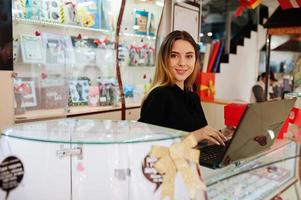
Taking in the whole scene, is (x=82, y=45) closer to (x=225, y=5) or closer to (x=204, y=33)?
(x=204, y=33)

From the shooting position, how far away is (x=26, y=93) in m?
2.59

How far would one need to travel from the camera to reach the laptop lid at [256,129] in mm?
1049

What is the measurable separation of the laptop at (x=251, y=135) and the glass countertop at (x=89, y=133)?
243mm

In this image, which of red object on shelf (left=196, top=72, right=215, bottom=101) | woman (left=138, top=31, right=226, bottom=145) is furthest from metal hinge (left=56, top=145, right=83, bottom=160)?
red object on shelf (left=196, top=72, right=215, bottom=101)

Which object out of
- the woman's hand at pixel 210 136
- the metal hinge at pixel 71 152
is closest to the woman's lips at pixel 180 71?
the woman's hand at pixel 210 136

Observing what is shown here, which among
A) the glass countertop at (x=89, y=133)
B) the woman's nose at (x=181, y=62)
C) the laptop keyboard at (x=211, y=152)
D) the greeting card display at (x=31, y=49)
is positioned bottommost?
the laptop keyboard at (x=211, y=152)

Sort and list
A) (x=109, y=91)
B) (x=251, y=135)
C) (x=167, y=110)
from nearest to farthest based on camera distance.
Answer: (x=251, y=135), (x=167, y=110), (x=109, y=91)

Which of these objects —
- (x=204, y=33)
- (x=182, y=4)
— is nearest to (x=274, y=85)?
(x=204, y=33)

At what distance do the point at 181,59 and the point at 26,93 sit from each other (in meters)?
1.49

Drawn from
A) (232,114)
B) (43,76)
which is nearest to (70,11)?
(43,76)

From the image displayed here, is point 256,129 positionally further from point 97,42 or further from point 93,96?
point 97,42

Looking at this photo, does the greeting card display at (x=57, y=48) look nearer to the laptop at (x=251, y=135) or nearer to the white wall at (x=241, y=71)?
the laptop at (x=251, y=135)

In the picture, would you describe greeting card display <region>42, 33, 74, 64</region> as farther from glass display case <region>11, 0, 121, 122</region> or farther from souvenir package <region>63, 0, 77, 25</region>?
souvenir package <region>63, 0, 77, 25</region>

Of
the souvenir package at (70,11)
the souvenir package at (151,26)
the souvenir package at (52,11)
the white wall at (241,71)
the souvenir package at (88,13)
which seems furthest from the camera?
the white wall at (241,71)
